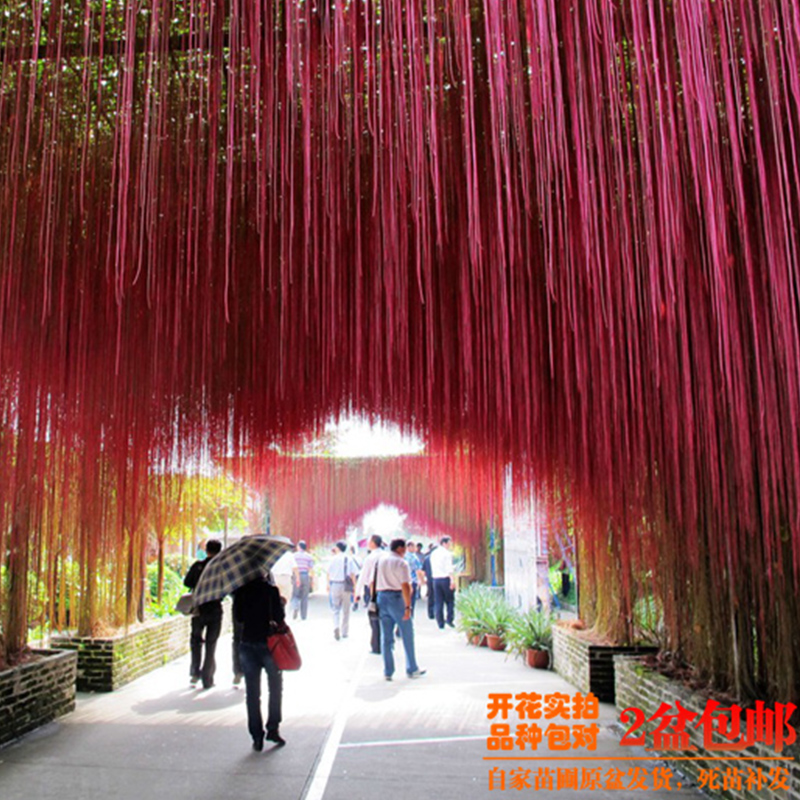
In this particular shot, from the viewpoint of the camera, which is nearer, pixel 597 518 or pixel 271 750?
pixel 271 750

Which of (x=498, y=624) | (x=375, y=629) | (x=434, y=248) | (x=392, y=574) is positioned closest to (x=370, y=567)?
(x=375, y=629)

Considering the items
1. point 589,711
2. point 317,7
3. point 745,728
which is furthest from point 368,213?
point 589,711

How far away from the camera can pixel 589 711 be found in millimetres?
4547

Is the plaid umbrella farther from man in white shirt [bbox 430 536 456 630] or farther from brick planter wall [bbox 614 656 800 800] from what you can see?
man in white shirt [bbox 430 536 456 630]

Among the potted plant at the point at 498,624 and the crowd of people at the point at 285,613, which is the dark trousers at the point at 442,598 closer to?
the crowd of people at the point at 285,613

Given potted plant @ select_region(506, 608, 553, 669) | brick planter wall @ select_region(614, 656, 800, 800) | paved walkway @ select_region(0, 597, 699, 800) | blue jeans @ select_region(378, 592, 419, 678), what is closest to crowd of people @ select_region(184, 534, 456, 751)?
blue jeans @ select_region(378, 592, 419, 678)

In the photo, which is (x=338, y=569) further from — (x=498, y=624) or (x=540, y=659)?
(x=540, y=659)

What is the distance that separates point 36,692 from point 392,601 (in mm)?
2513

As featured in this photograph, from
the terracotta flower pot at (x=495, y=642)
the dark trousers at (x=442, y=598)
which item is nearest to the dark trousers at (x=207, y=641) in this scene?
the terracotta flower pot at (x=495, y=642)

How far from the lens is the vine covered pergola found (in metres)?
1.44

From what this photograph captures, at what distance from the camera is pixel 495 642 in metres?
7.43

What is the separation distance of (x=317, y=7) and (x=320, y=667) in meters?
5.58

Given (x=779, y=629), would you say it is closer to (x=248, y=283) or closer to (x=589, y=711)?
(x=589, y=711)

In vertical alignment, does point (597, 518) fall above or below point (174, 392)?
below
